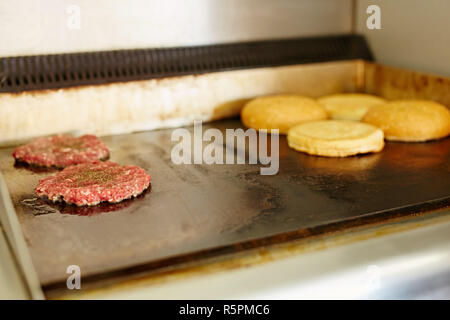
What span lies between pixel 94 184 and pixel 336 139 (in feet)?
2.76

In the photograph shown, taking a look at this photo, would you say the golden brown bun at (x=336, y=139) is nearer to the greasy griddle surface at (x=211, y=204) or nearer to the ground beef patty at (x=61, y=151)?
the greasy griddle surface at (x=211, y=204)

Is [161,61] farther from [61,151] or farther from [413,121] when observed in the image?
[413,121]

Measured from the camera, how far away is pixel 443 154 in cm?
166

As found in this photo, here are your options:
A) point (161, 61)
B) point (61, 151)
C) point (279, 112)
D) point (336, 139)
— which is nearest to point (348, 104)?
point (279, 112)

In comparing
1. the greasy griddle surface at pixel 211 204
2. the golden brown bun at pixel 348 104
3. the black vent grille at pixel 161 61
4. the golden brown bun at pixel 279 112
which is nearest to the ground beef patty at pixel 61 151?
the greasy griddle surface at pixel 211 204

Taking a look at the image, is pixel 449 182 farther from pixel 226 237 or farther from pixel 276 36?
pixel 276 36

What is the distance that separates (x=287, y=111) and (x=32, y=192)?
1.04 meters

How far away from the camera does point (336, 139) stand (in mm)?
1681

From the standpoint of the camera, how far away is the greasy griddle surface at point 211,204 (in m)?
1.06

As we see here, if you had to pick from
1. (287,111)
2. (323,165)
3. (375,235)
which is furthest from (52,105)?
(375,235)

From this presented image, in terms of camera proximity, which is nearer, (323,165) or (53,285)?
(53,285)

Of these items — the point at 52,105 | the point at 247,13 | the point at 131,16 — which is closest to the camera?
the point at 52,105

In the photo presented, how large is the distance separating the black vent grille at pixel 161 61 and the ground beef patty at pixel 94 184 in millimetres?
516

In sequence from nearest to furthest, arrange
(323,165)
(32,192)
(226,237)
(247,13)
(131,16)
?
(226,237), (32,192), (323,165), (131,16), (247,13)
